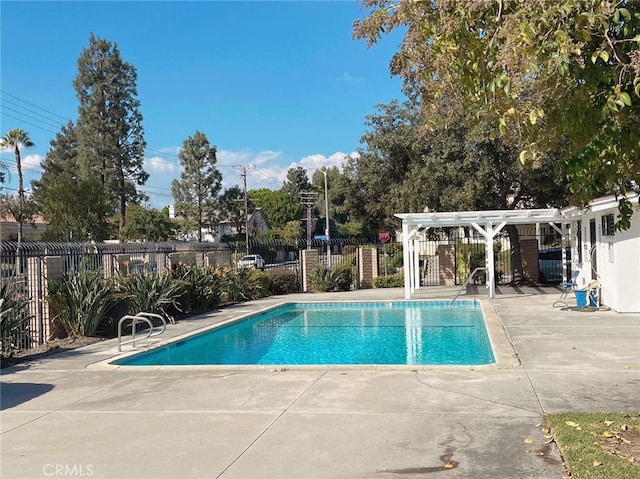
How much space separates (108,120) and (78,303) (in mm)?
40522

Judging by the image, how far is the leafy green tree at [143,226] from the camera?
49.6m

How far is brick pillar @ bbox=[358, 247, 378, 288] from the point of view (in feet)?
87.6

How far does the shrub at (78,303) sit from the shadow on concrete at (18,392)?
4232mm

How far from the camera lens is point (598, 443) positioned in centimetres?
504

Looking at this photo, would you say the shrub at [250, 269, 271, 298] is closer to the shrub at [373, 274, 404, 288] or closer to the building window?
the shrub at [373, 274, 404, 288]

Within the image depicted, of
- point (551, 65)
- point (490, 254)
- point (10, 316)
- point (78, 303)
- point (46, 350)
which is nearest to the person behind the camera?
point (551, 65)

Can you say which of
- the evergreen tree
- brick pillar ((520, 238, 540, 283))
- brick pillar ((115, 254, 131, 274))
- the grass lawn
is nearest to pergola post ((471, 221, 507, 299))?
brick pillar ((520, 238, 540, 283))

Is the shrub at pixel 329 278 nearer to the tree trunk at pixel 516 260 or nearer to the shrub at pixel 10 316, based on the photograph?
the tree trunk at pixel 516 260

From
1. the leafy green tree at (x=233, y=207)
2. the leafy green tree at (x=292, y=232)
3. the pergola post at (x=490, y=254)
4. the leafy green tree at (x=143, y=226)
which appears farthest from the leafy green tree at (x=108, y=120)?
the pergola post at (x=490, y=254)

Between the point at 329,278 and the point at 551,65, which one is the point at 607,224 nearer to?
the point at 329,278

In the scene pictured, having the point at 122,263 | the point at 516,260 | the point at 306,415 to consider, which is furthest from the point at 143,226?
the point at 306,415

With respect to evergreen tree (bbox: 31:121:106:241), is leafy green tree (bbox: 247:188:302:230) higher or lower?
higher

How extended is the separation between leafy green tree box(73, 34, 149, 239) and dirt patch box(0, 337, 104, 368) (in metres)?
38.0

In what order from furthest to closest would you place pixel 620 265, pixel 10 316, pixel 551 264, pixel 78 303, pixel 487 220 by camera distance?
1. pixel 551 264
2. pixel 487 220
3. pixel 620 265
4. pixel 78 303
5. pixel 10 316
